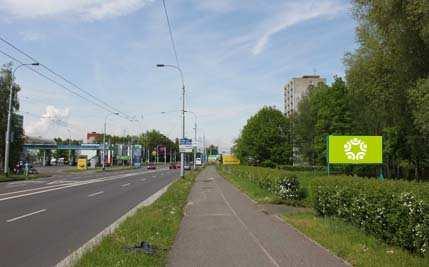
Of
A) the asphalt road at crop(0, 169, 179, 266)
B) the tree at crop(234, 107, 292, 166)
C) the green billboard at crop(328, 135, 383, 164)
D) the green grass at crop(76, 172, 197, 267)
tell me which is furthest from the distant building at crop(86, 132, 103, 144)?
the green grass at crop(76, 172, 197, 267)

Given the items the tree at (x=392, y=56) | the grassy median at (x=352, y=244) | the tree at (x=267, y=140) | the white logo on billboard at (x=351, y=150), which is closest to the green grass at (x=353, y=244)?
the grassy median at (x=352, y=244)

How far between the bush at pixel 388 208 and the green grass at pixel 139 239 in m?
4.22

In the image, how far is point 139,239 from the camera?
1094cm

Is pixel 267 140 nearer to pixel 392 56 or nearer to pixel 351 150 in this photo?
pixel 392 56

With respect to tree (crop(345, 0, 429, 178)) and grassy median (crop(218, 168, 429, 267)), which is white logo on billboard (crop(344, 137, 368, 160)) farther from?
grassy median (crop(218, 168, 429, 267))

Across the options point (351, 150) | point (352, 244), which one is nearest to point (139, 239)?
point (352, 244)

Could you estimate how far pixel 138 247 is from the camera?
32.6 feet

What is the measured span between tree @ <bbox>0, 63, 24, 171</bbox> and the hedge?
4909 centimetres

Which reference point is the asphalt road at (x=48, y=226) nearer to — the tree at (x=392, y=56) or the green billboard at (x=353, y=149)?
the green billboard at (x=353, y=149)

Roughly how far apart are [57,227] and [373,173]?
49956 millimetres

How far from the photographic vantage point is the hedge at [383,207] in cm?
876

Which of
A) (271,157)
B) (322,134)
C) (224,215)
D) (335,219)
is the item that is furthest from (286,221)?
(271,157)

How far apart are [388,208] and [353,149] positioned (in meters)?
15.0

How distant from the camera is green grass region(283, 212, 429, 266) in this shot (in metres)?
8.58
